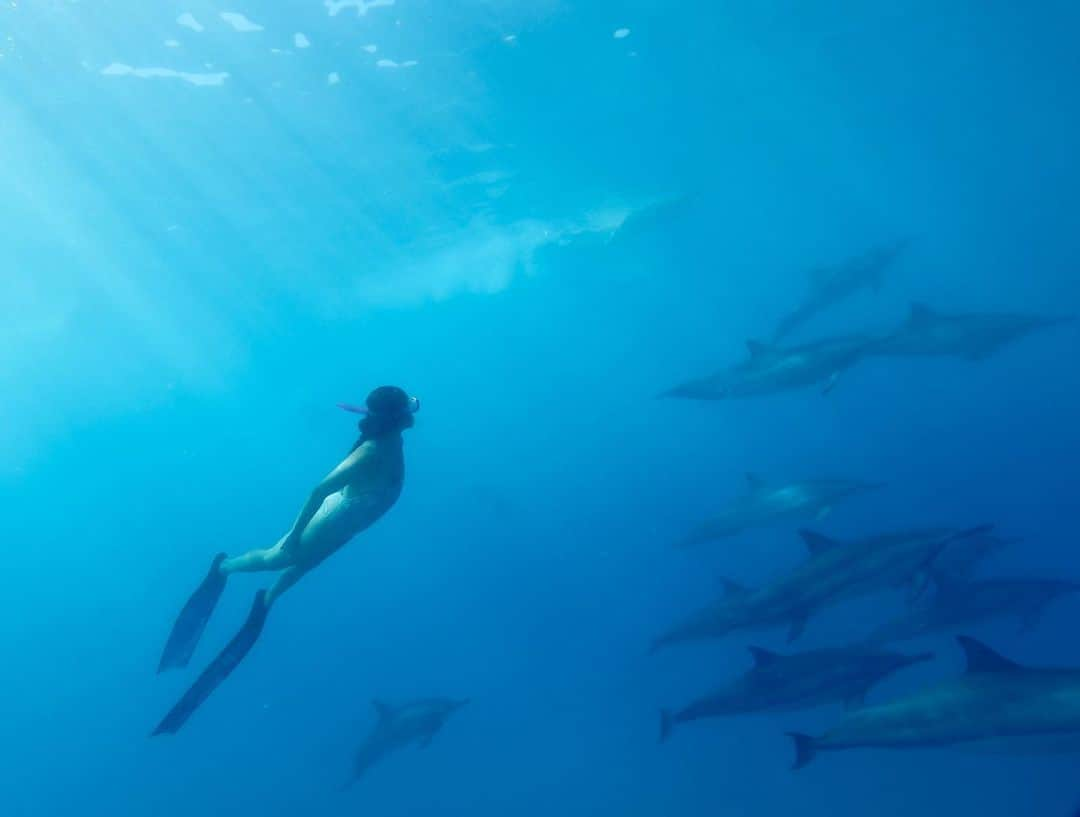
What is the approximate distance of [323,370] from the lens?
81.2 metres

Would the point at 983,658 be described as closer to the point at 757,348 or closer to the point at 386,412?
the point at 386,412

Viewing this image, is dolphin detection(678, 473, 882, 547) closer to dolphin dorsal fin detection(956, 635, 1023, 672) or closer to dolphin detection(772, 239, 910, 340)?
dolphin dorsal fin detection(956, 635, 1023, 672)

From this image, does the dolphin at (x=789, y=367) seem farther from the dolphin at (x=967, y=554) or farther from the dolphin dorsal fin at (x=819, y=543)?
the dolphin dorsal fin at (x=819, y=543)

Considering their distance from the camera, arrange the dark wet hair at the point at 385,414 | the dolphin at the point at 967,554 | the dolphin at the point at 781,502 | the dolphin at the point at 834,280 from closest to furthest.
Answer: the dark wet hair at the point at 385,414, the dolphin at the point at 967,554, the dolphin at the point at 781,502, the dolphin at the point at 834,280

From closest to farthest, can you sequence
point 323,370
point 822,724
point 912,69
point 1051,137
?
point 822,724
point 912,69
point 1051,137
point 323,370

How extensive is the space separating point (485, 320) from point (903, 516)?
5476 cm

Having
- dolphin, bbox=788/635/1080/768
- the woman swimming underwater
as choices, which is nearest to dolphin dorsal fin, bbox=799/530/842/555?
dolphin, bbox=788/635/1080/768

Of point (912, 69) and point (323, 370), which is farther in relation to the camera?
point (323, 370)

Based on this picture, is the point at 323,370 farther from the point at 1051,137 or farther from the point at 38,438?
the point at 1051,137

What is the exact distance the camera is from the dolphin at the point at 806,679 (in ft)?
33.2

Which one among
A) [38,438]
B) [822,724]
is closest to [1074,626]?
[822,724]

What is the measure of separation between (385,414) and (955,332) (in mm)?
15255

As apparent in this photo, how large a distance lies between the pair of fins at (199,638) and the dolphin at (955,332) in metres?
14.5

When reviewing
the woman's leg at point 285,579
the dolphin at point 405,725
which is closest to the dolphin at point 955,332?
the dolphin at point 405,725
